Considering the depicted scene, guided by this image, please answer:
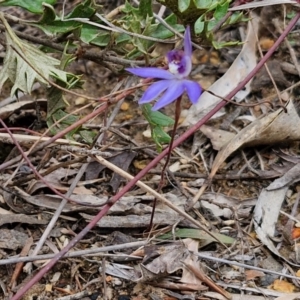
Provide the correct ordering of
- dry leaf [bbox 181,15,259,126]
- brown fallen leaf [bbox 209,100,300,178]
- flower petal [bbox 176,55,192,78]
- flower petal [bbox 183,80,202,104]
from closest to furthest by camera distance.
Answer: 1. flower petal [bbox 183,80,202,104]
2. flower petal [bbox 176,55,192,78]
3. brown fallen leaf [bbox 209,100,300,178]
4. dry leaf [bbox 181,15,259,126]

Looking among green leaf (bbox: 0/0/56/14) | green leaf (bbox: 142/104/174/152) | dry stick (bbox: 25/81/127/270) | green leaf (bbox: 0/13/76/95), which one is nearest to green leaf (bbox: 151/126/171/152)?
green leaf (bbox: 142/104/174/152)

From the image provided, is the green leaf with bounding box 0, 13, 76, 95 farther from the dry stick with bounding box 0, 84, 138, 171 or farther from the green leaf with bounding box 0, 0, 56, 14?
the dry stick with bounding box 0, 84, 138, 171

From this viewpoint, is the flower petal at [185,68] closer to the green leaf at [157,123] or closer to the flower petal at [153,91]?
the flower petal at [153,91]

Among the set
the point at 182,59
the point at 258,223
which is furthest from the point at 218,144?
the point at 182,59

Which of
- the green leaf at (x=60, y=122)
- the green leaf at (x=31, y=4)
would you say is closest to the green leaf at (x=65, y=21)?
the green leaf at (x=31, y=4)

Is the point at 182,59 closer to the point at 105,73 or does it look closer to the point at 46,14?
the point at 46,14
